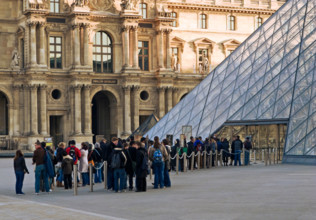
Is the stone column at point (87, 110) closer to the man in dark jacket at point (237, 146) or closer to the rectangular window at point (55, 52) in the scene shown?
the rectangular window at point (55, 52)

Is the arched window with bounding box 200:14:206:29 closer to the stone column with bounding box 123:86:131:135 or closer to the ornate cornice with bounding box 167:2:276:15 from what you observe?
the ornate cornice with bounding box 167:2:276:15

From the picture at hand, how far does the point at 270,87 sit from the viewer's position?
34.8 meters

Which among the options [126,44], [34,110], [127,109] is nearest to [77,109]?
[34,110]

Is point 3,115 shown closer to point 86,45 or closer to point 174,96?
point 86,45

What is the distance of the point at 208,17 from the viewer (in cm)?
6719

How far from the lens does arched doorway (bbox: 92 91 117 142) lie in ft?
202

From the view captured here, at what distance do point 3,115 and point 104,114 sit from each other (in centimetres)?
936

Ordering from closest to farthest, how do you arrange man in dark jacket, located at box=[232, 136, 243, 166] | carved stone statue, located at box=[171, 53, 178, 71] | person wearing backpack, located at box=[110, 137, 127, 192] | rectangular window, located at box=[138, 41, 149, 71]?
person wearing backpack, located at box=[110, 137, 127, 192] < man in dark jacket, located at box=[232, 136, 243, 166] < rectangular window, located at box=[138, 41, 149, 71] < carved stone statue, located at box=[171, 53, 178, 71]

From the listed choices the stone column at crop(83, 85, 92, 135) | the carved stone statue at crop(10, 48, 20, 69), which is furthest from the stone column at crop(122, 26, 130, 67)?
the carved stone statue at crop(10, 48, 20, 69)

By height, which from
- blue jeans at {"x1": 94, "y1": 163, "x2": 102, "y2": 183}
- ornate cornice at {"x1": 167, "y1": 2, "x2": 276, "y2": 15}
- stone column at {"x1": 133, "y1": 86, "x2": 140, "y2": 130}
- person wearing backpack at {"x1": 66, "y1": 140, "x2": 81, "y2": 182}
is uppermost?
ornate cornice at {"x1": 167, "y1": 2, "x2": 276, "y2": 15}

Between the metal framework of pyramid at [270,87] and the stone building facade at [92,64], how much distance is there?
1802cm

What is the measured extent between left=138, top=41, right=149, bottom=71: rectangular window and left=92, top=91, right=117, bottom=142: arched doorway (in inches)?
158

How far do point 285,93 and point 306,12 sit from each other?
6.28 meters

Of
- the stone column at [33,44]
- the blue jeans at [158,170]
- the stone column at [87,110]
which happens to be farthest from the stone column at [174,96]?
the blue jeans at [158,170]
